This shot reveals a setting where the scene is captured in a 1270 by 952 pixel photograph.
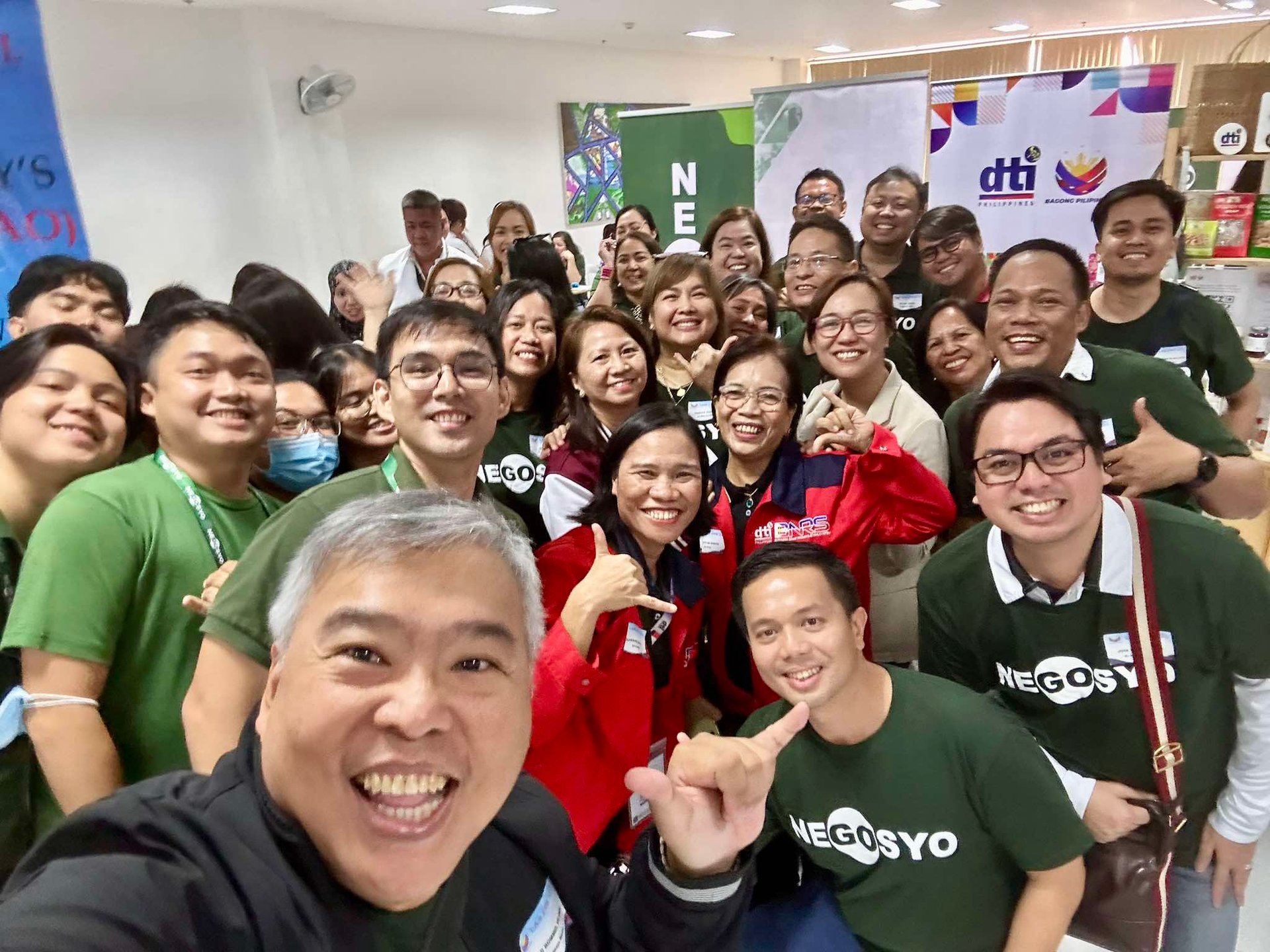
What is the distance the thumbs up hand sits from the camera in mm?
1994

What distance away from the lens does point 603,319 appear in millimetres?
2541

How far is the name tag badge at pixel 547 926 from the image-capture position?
3.27 ft

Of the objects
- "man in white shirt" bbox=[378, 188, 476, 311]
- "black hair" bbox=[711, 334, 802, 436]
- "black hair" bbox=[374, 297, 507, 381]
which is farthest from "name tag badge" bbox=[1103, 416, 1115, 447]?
"man in white shirt" bbox=[378, 188, 476, 311]

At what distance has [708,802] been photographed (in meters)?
1.09

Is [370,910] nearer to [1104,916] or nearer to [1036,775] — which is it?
[1036,775]

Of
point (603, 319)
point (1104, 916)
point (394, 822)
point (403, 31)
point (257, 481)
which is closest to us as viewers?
point (394, 822)

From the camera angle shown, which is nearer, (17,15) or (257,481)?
(257,481)

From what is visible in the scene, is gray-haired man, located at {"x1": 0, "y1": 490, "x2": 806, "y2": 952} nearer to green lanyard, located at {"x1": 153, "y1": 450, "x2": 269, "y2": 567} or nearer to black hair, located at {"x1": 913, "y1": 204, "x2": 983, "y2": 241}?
green lanyard, located at {"x1": 153, "y1": 450, "x2": 269, "y2": 567}

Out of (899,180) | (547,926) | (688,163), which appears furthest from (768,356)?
(688,163)

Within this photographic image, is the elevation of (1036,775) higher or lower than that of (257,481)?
lower

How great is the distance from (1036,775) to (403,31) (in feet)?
26.8

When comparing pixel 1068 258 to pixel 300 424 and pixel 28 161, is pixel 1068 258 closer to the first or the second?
pixel 300 424

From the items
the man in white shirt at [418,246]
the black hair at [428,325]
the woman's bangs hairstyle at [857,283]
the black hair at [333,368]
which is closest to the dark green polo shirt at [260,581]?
the black hair at [428,325]

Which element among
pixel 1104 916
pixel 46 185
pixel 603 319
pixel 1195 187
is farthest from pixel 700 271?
pixel 1195 187
